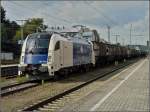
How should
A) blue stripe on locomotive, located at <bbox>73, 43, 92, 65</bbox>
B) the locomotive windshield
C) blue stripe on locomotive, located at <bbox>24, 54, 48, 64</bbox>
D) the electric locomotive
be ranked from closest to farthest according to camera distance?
1. the electric locomotive
2. blue stripe on locomotive, located at <bbox>24, 54, 48, 64</bbox>
3. the locomotive windshield
4. blue stripe on locomotive, located at <bbox>73, 43, 92, 65</bbox>

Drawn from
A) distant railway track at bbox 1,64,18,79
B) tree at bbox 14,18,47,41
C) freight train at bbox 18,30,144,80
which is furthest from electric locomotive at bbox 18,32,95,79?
tree at bbox 14,18,47,41

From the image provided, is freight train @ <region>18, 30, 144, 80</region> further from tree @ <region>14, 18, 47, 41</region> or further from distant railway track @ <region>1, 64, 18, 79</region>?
tree @ <region>14, 18, 47, 41</region>

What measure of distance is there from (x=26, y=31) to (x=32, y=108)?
343 feet

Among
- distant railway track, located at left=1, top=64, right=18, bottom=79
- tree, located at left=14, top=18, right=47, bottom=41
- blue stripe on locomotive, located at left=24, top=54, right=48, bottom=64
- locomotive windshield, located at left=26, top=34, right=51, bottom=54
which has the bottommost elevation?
distant railway track, located at left=1, top=64, right=18, bottom=79

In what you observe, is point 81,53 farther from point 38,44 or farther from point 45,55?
point 45,55

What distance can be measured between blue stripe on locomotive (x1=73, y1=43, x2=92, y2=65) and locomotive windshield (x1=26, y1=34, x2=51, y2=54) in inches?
191

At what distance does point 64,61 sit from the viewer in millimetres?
23297

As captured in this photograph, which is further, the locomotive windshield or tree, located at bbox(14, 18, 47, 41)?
tree, located at bbox(14, 18, 47, 41)

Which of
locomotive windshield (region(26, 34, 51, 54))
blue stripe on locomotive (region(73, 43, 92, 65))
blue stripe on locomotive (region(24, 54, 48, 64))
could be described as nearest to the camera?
blue stripe on locomotive (region(24, 54, 48, 64))

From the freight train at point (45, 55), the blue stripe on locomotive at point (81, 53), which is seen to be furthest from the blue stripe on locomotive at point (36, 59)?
the blue stripe on locomotive at point (81, 53)

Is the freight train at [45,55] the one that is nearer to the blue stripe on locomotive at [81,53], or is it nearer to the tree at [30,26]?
the blue stripe on locomotive at [81,53]

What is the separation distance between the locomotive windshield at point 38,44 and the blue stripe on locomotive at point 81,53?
191 inches

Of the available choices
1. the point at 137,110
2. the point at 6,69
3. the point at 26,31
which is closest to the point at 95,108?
the point at 137,110

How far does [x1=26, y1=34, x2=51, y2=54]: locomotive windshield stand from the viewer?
21.5m
